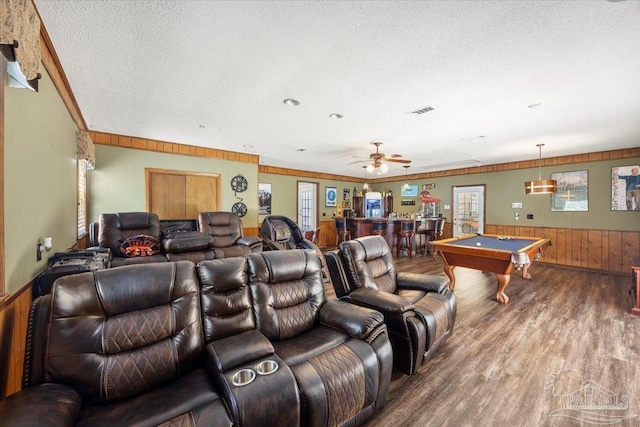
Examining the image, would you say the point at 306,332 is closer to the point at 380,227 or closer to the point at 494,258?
the point at 494,258

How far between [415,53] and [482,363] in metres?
2.77

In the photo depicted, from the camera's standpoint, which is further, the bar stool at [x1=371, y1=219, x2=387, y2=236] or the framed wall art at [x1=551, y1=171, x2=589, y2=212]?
the bar stool at [x1=371, y1=219, x2=387, y2=236]

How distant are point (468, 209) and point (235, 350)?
8129 mm

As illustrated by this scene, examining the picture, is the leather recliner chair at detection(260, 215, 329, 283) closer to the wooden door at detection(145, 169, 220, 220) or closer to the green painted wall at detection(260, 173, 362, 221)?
the wooden door at detection(145, 169, 220, 220)

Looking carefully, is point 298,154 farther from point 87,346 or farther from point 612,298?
point 612,298

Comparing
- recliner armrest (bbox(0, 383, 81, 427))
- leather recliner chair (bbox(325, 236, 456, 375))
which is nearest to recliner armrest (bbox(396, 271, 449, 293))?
leather recliner chair (bbox(325, 236, 456, 375))

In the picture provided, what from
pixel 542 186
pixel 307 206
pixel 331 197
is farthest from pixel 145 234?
pixel 542 186

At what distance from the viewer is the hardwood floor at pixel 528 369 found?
1760mm

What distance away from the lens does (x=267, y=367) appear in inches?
53.5

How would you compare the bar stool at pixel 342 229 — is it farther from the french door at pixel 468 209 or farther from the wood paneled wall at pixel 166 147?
the french door at pixel 468 209

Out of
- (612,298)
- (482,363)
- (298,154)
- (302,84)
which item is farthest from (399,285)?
(298,154)

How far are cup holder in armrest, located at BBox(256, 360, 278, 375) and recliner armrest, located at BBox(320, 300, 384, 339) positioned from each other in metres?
0.62

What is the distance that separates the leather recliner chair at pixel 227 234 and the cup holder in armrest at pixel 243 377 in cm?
339

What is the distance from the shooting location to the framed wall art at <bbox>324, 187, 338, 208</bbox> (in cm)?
938
